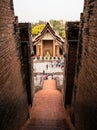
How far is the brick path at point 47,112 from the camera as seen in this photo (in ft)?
26.2

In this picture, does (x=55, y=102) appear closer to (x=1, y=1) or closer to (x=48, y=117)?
(x=48, y=117)

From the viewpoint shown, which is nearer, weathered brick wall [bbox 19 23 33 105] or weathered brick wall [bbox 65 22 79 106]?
weathered brick wall [bbox 65 22 79 106]

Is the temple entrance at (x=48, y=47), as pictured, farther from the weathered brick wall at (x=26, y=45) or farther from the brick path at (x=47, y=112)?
the weathered brick wall at (x=26, y=45)

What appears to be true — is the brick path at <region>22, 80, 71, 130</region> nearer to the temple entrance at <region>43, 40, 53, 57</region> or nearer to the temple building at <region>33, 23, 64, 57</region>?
the temple building at <region>33, 23, 64, 57</region>

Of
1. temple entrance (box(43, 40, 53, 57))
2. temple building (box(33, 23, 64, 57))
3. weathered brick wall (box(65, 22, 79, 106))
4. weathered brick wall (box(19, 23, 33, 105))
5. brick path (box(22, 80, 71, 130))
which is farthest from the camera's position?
temple entrance (box(43, 40, 53, 57))

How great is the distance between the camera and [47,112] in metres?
9.41

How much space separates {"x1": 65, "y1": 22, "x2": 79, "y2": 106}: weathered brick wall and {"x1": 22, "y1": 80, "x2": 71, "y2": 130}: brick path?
93 cm

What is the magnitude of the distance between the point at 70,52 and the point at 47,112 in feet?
11.5

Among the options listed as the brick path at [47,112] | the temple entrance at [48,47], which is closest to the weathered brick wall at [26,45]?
the brick path at [47,112]

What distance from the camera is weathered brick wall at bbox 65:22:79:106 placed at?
835cm

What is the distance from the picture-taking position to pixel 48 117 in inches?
348

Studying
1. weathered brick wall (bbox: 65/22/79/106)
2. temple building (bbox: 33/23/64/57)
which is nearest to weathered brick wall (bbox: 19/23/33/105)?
weathered brick wall (bbox: 65/22/79/106)

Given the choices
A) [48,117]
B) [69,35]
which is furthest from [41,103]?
[69,35]

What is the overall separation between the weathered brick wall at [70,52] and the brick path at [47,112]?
3.04ft
